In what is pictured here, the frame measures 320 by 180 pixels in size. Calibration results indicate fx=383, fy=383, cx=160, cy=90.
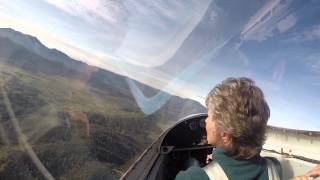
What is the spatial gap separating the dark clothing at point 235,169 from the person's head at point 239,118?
38mm

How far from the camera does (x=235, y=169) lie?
2049 mm

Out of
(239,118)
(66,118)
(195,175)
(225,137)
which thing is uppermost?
(66,118)

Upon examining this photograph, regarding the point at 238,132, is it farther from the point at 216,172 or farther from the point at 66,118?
the point at 66,118

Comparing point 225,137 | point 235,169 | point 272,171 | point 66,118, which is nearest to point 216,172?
point 235,169

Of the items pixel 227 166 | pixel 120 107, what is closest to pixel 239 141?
pixel 227 166

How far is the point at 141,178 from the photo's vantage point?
3703mm

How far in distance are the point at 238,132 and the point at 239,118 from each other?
0.08 metres

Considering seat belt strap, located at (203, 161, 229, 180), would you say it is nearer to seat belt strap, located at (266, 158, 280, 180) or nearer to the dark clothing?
the dark clothing

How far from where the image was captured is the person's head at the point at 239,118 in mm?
2088

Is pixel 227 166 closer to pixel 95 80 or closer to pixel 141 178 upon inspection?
pixel 141 178

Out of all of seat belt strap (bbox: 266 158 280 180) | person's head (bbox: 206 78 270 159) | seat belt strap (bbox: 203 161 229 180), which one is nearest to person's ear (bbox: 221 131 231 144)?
person's head (bbox: 206 78 270 159)

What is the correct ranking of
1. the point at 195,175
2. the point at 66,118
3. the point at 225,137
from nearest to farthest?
1. the point at 195,175
2. the point at 225,137
3. the point at 66,118

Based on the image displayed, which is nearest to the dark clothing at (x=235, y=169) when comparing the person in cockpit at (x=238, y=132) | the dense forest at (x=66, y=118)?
the person in cockpit at (x=238, y=132)

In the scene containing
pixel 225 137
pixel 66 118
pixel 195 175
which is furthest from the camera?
pixel 66 118
